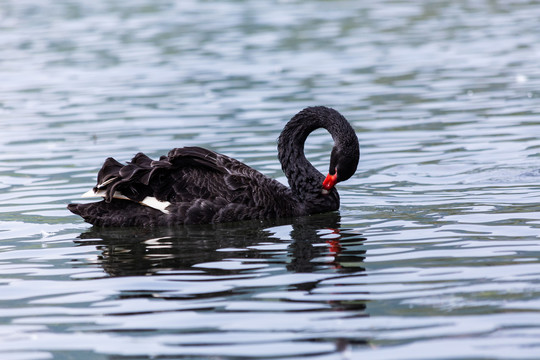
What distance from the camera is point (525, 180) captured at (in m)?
10.0

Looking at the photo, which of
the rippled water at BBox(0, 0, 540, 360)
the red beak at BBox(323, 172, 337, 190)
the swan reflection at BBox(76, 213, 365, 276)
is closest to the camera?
the rippled water at BBox(0, 0, 540, 360)

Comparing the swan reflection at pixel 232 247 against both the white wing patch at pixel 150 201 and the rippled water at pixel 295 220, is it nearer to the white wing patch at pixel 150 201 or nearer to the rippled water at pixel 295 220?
the rippled water at pixel 295 220

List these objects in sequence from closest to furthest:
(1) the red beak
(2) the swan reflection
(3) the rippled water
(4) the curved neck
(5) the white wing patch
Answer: (3) the rippled water, (2) the swan reflection, (5) the white wing patch, (1) the red beak, (4) the curved neck

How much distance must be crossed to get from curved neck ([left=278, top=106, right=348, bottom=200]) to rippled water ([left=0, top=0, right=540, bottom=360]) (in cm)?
44

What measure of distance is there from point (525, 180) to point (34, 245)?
4854 millimetres

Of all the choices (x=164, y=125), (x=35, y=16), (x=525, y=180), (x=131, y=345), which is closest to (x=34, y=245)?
(x=131, y=345)

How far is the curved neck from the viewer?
927 centimetres

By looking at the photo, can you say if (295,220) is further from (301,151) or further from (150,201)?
(150,201)

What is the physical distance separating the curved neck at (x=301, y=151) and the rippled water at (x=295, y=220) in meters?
0.44

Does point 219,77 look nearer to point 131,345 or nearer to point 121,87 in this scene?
point 121,87

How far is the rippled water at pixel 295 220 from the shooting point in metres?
5.62

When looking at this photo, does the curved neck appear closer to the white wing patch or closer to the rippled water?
the rippled water

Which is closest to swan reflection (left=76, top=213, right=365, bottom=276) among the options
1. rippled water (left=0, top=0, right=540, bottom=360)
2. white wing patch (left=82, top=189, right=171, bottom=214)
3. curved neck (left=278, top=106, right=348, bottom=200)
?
rippled water (left=0, top=0, right=540, bottom=360)

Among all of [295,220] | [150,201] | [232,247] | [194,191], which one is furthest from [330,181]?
[150,201]
